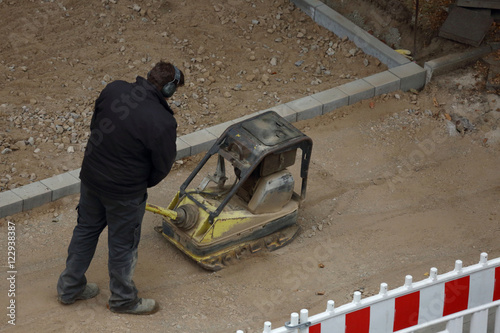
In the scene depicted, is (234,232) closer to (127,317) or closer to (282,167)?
(282,167)

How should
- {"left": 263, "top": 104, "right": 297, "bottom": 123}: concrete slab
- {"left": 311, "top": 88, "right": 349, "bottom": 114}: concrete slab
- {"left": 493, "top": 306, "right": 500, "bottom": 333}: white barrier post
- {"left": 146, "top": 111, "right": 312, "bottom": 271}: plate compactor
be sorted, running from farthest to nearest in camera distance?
{"left": 311, "top": 88, "right": 349, "bottom": 114}: concrete slab → {"left": 263, "top": 104, "right": 297, "bottom": 123}: concrete slab → {"left": 146, "top": 111, "right": 312, "bottom": 271}: plate compactor → {"left": 493, "top": 306, "right": 500, "bottom": 333}: white barrier post

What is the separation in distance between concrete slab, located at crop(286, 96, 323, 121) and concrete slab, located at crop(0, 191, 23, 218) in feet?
10.5

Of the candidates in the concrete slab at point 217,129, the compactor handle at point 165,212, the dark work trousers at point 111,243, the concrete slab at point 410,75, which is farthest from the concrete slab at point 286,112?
the dark work trousers at point 111,243

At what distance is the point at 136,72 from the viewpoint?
377 inches

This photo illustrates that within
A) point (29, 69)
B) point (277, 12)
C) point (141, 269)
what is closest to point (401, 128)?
point (277, 12)

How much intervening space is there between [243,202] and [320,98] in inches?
93.1

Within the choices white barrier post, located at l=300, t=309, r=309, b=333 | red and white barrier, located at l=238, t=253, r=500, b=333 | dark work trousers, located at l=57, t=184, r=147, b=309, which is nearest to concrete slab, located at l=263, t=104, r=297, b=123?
dark work trousers, located at l=57, t=184, r=147, b=309

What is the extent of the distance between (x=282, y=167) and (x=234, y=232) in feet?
2.37

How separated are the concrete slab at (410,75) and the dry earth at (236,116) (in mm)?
141

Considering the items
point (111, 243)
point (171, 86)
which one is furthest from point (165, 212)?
point (171, 86)

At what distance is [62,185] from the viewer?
7.75 metres

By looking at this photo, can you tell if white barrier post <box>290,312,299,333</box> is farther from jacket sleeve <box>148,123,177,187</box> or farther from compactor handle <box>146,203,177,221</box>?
compactor handle <box>146,203,177,221</box>

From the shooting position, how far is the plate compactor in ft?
22.6

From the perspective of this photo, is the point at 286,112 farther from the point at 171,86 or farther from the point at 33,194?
the point at 171,86
